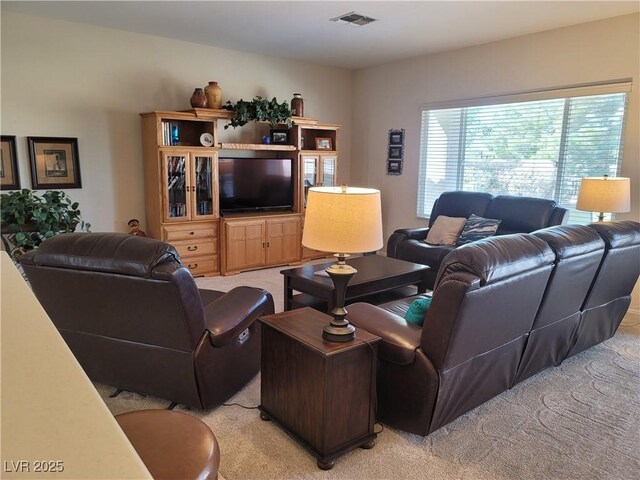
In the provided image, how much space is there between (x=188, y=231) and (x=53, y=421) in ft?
14.6

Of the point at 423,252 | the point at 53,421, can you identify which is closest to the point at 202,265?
the point at 423,252

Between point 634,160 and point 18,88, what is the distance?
559 centimetres

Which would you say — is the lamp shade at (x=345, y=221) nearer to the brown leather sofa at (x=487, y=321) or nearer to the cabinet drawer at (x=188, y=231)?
the brown leather sofa at (x=487, y=321)

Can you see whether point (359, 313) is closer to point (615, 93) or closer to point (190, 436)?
point (190, 436)

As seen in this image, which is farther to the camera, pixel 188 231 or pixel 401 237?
pixel 188 231

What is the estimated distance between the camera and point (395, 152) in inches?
244

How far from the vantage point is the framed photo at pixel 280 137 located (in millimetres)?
5723

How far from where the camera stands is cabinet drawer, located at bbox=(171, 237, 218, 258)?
4961 mm

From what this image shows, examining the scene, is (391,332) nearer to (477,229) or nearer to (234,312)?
(234,312)

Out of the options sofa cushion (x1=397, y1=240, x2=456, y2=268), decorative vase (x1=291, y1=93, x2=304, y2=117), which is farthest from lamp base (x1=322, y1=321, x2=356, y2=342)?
decorative vase (x1=291, y1=93, x2=304, y2=117)

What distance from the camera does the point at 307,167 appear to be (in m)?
5.87

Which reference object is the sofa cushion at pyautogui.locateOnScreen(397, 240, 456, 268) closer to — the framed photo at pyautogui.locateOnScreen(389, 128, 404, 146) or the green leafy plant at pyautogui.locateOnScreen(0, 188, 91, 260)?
the framed photo at pyautogui.locateOnScreen(389, 128, 404, 146)

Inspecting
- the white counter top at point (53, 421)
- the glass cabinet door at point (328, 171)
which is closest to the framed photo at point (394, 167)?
the glass cabinet door at point (328, 171)

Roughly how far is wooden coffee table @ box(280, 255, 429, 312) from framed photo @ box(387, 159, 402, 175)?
258 cm
